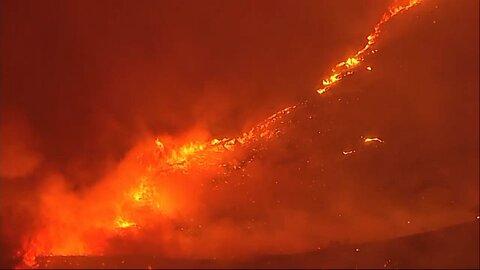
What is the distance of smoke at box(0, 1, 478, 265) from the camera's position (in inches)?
225

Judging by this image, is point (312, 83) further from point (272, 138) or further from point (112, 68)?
point (112, 68)

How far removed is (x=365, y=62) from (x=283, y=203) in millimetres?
1892

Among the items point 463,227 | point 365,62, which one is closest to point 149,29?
point 365,62

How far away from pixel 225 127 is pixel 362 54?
1758mm

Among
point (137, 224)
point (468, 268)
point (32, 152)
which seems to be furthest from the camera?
point (32, 152)

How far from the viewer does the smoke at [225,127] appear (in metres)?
5.73

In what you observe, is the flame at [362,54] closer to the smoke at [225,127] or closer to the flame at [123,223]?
the smoke at [225,127]

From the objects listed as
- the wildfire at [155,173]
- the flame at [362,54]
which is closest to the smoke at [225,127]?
the wildfire at [155,173]

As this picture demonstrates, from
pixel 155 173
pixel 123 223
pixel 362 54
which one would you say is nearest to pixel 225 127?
pixel 155 173

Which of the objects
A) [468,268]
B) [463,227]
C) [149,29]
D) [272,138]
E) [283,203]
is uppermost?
[149,29]

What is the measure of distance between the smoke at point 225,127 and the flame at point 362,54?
17 cm

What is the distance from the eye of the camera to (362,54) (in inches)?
276

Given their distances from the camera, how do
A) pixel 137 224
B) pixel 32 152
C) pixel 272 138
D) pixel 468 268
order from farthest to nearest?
pixel 32 152 → pixel 272 138 → pixel 137 224 → pixel 468 268

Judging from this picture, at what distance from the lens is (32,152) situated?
7.24m
